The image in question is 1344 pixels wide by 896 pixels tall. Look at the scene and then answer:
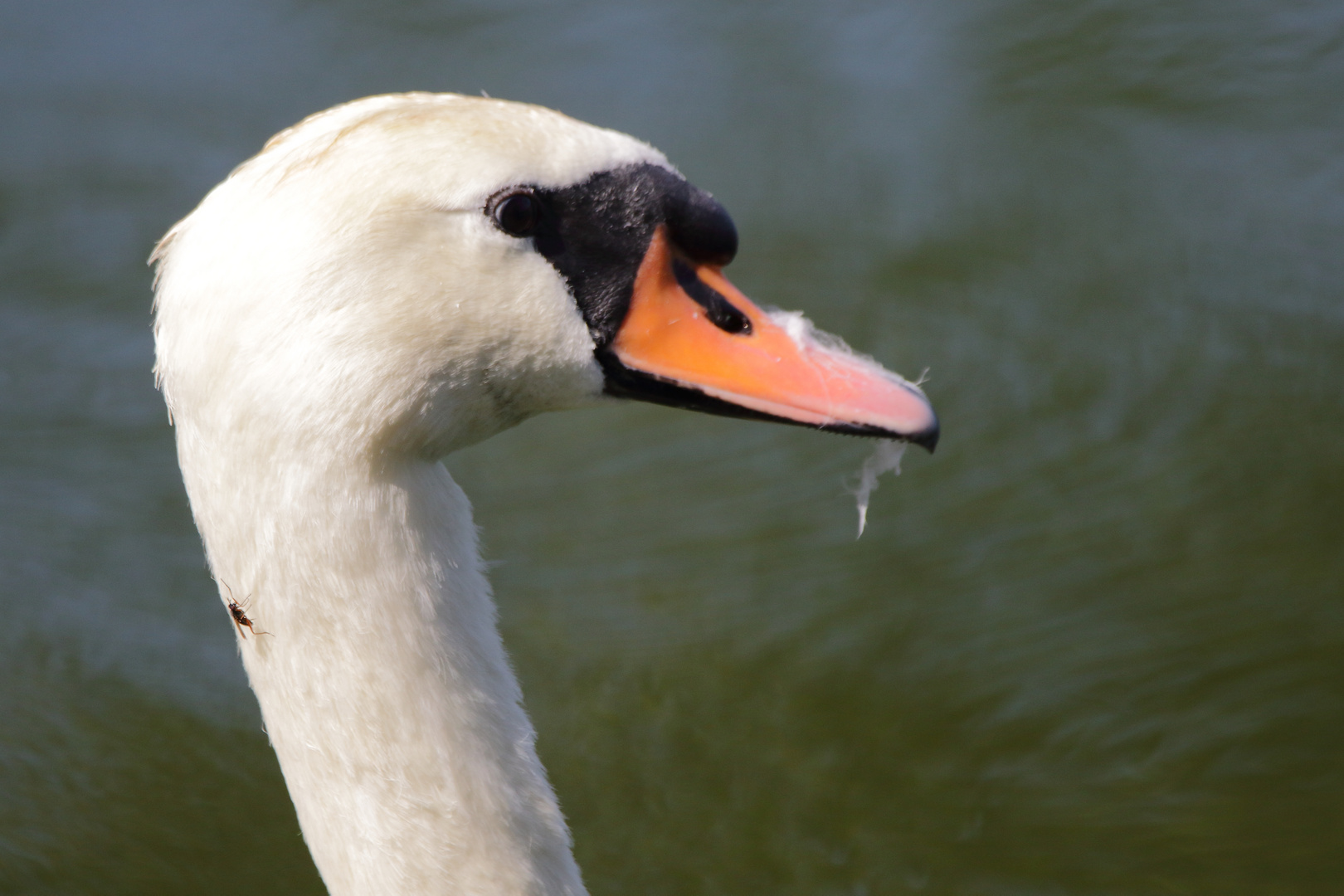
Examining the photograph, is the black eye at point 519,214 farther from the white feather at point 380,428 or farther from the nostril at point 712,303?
the nostril at point 712,303

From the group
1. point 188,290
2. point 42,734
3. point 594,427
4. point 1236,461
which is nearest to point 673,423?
point 594,427

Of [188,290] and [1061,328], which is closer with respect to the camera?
[188,290]

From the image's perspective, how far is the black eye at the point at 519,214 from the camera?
1.75 m

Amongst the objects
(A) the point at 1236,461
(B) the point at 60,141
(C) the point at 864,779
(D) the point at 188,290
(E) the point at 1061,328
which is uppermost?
(B) the point at 60,141

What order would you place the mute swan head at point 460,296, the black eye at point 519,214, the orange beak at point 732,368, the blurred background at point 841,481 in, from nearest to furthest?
the mute swan head at point 460,296, the black eye at point 519,214, the orange beak at point 732,368, the blurred background at point 841,481

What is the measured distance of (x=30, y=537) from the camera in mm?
4398

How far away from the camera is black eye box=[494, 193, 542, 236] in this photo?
175 centimetres

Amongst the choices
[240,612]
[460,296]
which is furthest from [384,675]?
[460,296]

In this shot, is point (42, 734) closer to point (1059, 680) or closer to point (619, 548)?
point (619, 548)

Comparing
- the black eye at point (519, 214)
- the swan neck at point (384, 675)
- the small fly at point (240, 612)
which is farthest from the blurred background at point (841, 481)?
the black eye at point (519, 214)

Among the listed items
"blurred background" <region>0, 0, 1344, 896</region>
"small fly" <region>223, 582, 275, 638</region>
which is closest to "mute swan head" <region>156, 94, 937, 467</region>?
"small fly" <region>223, 582, 275, 638</region>

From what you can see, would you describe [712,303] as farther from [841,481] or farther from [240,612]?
[841,481]

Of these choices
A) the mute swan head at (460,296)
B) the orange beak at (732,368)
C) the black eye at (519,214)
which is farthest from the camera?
the orange beak at (732,368)

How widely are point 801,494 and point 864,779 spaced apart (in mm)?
1067
